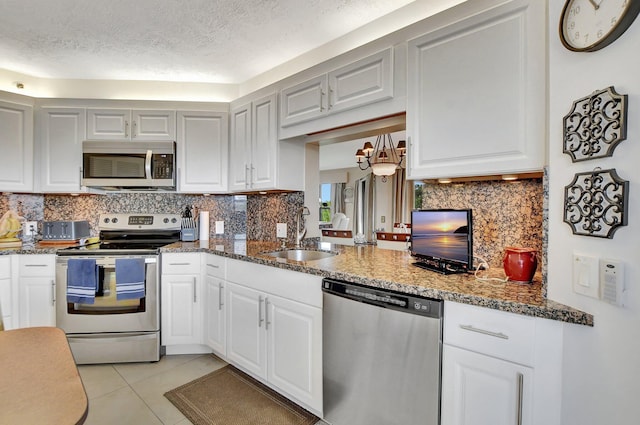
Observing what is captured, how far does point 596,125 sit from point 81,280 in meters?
3.14

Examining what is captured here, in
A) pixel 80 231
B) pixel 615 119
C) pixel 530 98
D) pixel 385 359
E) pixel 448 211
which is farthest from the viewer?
pixel 80 231

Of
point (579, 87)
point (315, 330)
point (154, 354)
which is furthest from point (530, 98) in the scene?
point (154, 354)

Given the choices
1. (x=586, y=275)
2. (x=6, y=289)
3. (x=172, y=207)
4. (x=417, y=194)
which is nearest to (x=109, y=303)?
(x=6, y=289)

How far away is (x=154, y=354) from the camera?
95.7 inches

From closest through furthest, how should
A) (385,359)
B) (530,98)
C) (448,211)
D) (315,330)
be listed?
(530,98) < (385,359) < (448,211) < (315,330)

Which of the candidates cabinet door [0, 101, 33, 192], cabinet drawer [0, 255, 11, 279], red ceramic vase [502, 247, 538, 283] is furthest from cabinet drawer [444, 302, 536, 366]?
cabinet door [0, 101, 33, 192]

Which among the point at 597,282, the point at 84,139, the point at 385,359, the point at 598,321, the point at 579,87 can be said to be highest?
the point at 84,139

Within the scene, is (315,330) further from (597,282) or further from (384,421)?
(597,282)

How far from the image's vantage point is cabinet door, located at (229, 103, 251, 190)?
269 cm

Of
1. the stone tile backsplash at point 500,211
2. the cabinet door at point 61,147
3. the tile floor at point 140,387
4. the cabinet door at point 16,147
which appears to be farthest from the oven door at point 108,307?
the stone tile backsplash at point 500,211

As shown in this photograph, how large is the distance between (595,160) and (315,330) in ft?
4.60

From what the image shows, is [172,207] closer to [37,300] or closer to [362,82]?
[37,300]

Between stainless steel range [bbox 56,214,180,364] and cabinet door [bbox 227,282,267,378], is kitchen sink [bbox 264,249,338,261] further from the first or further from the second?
stainless steel range [bbox 56,214,180,364]

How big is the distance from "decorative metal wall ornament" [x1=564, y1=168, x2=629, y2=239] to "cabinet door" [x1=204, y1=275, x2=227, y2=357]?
2101 millimetres
